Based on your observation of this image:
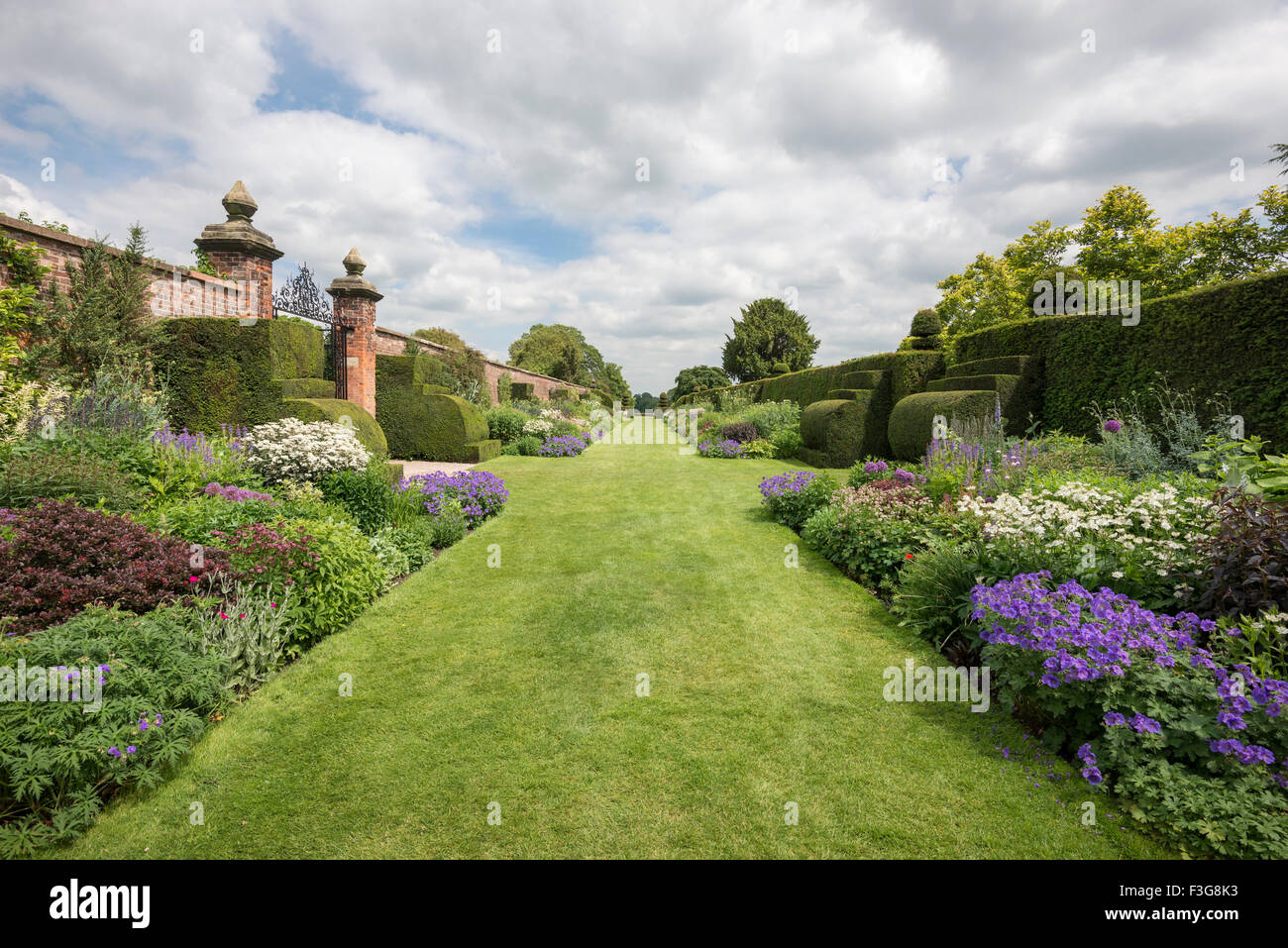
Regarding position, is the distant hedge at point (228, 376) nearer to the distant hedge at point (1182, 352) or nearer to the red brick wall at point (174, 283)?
the red brick wall at point (174, 283)

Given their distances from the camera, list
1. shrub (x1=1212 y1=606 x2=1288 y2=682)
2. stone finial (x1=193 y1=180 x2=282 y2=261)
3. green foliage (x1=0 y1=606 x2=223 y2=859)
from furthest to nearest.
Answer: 1. stone finial (x1=193 y1=180 x2=282 y2=261)
2. shrub (x1=1212 y1=606 x2=1288 y2=682)
3. green foliage (x1=0 y1=606 x2=223 y2=859)

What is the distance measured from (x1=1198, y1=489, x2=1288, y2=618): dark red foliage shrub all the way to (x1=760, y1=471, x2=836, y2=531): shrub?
4278 mm

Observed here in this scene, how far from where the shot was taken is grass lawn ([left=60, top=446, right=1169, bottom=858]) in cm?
229

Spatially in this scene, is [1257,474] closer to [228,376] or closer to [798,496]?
[798,496]

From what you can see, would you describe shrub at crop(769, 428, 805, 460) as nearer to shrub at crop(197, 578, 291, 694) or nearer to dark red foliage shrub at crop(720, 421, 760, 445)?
dark red foliage shrub at crop(720, 421, 760, 445)

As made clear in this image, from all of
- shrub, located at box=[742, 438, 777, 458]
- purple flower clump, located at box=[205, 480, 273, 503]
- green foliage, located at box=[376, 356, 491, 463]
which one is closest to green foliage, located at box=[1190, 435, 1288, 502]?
purple flower clump, located at box=[205, 480, 273, 503]

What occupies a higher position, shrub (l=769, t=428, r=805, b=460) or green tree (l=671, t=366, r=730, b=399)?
green tree (l=671, t=366, r=730, b=399)

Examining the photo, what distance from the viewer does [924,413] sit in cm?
1159

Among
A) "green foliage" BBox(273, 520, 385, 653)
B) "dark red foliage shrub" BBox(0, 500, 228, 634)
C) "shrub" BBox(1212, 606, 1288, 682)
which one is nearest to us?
"shrub" BBox(1212, 606, 1288, 682)

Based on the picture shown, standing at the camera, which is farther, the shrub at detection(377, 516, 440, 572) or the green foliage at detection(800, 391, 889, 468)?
the green foliage at detection(800, 391, 889, 468)

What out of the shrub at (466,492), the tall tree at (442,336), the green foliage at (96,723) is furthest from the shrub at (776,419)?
the tall tree at (442,336)

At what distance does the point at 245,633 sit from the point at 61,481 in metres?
2.60
